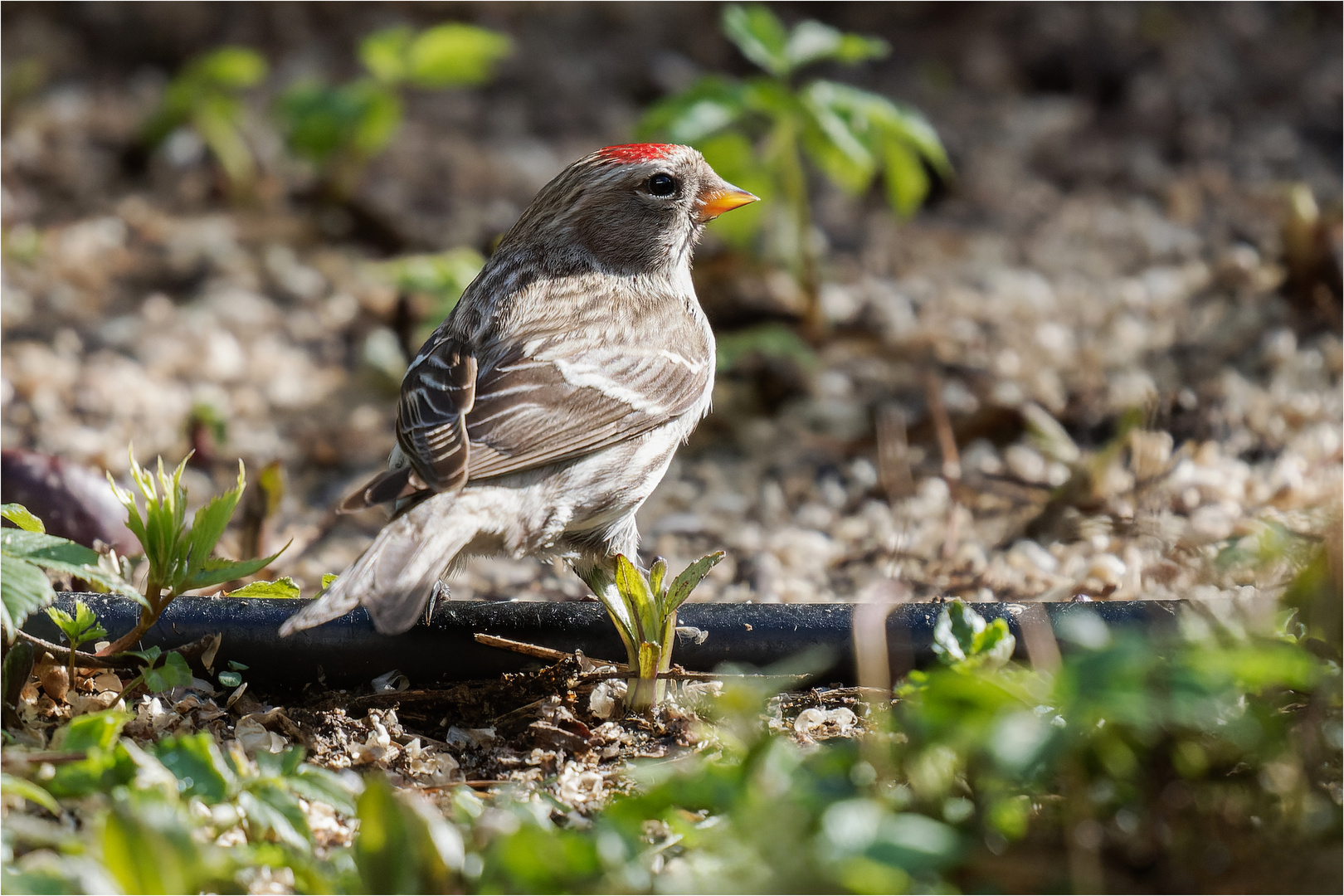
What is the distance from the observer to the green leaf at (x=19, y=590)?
1854mm

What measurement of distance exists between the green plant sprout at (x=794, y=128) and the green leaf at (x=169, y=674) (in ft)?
7.44

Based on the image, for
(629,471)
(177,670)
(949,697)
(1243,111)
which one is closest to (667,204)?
(629,471)

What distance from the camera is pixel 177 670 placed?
2211 millimetres

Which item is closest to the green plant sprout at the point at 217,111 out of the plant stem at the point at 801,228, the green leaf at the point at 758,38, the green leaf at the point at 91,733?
the green leaf at the point at 758,38

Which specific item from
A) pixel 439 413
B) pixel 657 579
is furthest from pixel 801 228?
pixel 657 579

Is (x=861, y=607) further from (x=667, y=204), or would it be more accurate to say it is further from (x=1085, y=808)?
(x=667, y=204)

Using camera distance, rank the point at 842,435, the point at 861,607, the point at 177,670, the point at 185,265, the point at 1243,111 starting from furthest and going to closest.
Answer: the point at 1243,111 < the point at 185,265 < the point at 842,435 < the point at 861,607 < the point at 177,670

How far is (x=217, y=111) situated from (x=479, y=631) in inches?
135

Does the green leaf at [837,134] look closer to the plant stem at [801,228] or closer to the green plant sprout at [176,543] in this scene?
the plant stem at [801,228]

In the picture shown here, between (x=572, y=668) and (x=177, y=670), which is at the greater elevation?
(x=177, y=670)

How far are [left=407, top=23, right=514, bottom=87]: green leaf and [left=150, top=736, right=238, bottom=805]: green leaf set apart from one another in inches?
137

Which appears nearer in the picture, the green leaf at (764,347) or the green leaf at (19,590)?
the green leaf at (19,590)

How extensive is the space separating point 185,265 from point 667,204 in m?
2.46

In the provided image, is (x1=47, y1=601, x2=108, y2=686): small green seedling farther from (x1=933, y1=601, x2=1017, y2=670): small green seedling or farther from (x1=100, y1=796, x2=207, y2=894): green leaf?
(x1=933, y1=601, x2=1017, y2=670): small green seedling
